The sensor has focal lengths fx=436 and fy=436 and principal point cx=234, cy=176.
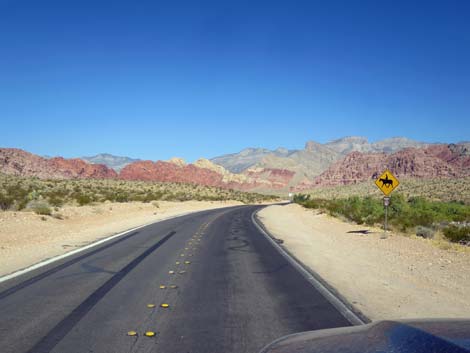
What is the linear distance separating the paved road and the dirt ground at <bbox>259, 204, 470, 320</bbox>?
3.15 feet

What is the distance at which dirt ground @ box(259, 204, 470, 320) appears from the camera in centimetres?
727

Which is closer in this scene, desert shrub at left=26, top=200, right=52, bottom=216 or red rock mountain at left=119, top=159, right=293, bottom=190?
desert shrub at left=26, top=200, right=52, bottom=216

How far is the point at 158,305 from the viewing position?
707 centimetres

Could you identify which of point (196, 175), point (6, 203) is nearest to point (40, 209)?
point (6, 203)

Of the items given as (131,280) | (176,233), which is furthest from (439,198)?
(131,280)

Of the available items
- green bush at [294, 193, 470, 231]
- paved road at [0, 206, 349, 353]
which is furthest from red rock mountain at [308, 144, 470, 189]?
paved road at [0, 206, 349, 353]

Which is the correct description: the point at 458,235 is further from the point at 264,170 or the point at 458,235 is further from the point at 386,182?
the point at 264,170

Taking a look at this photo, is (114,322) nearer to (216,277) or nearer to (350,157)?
(216,277)

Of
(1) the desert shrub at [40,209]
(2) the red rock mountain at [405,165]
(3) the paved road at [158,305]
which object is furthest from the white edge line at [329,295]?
(2) the red rock mountain at [405,165]

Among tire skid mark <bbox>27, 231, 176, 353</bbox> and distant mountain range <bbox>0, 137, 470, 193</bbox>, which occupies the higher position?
distant mountain range <bbox>0, 137, 470, 193</bbox>

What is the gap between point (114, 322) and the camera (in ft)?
20.2

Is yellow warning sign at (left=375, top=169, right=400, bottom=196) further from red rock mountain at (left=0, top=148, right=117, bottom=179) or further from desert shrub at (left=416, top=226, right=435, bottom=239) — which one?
red rock mountain at (left=0, top=148, right=117, bottom=179)

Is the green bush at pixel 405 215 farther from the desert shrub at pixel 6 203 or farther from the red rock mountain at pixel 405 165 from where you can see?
the red rock mountain at pixel 405 165

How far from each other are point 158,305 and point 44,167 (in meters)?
123
